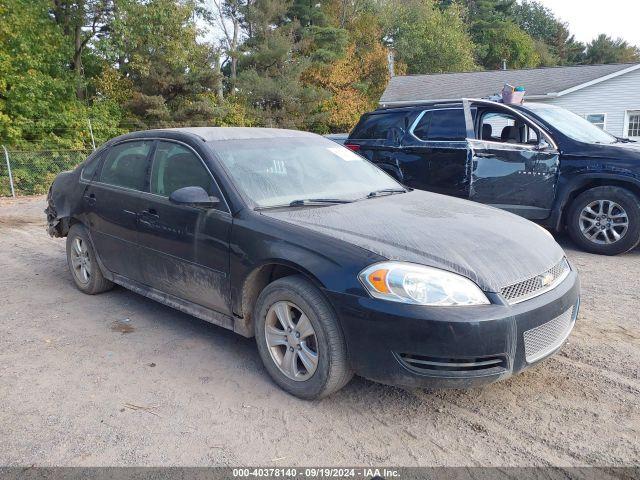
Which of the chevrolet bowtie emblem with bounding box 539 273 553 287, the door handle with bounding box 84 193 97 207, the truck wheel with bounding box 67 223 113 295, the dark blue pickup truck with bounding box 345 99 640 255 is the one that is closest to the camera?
the chevrolet bowtie emblem with bounding box 539 273 553 287

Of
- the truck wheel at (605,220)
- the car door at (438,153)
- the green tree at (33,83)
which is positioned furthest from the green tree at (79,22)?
the truck wheel at (605,220)

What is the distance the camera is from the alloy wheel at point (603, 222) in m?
6.29

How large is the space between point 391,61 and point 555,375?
40589mm

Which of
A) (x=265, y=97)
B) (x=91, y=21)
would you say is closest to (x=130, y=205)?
(x=91, y=21)

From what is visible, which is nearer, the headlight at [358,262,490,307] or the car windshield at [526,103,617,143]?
the headlight at [358,262,490,307]

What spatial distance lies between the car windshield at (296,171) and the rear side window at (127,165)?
0.88 m

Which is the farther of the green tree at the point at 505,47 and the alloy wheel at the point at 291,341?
the green tree at the point at 505,47

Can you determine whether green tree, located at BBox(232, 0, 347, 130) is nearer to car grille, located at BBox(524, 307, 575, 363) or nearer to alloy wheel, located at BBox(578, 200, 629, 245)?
alloy wheel, located at BBox(578, 200, 629, 245)

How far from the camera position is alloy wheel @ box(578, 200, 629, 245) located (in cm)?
629

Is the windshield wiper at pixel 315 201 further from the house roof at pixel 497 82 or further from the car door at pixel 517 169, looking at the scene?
the house roof at pixel 497 82

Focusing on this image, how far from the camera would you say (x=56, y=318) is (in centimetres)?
470

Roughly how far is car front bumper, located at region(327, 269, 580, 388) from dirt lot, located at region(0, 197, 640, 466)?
318mm

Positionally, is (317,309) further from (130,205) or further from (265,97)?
(265,97)

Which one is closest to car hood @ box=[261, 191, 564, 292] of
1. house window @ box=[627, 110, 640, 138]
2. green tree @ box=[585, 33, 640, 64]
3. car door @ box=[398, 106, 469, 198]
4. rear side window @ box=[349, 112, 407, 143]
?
car door @ box=[398, 106, 469, 198]
